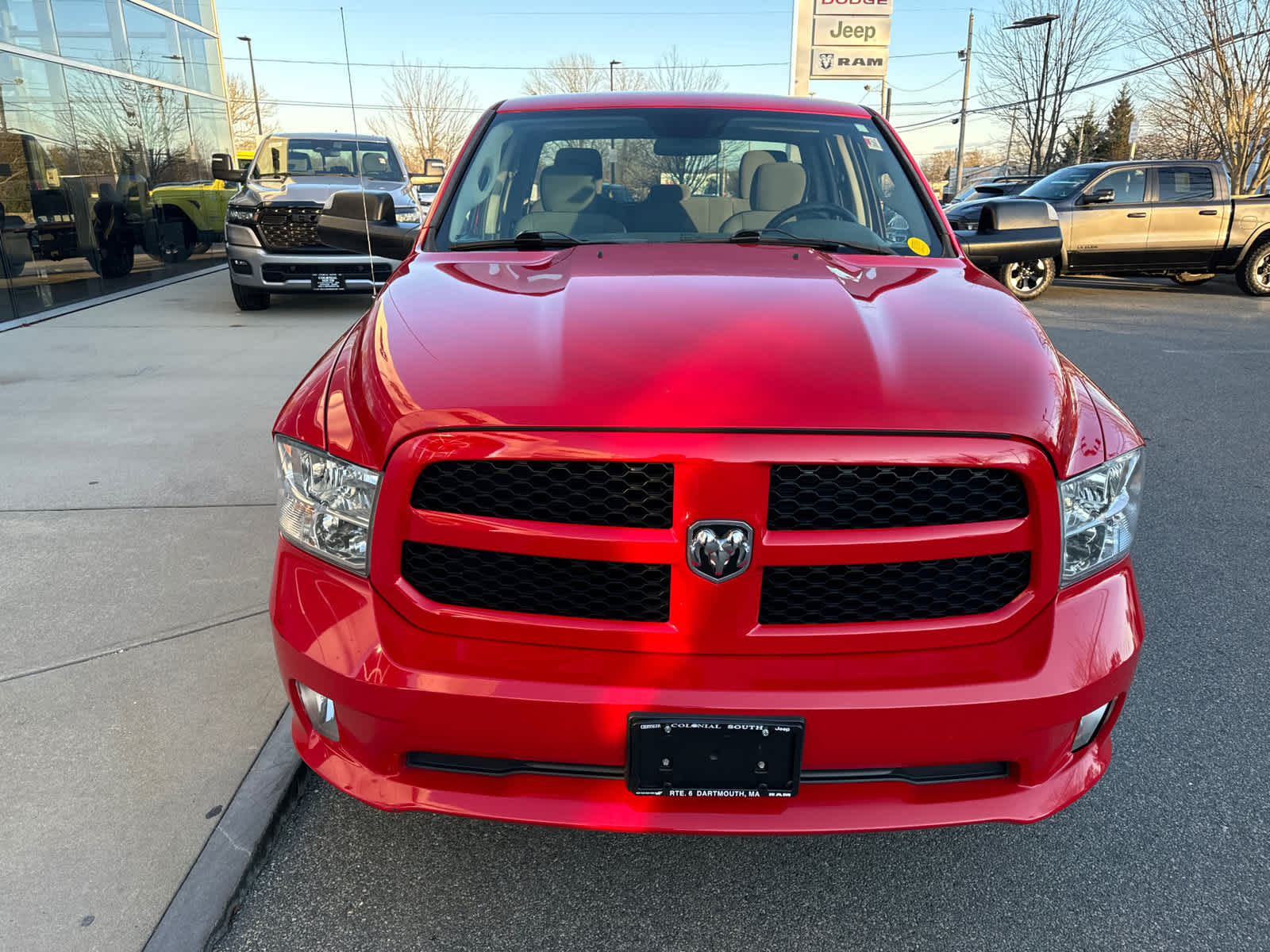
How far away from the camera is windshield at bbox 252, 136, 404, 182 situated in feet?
34.7

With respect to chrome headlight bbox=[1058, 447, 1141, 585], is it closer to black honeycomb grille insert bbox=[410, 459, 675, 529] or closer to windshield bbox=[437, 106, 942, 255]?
black honeycomb grille insert bbox=[410, 459, 675, 529]

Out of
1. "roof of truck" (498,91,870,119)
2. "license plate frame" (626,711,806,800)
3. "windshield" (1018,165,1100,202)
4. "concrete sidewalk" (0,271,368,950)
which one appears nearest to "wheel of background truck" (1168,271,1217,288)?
"windshield" (1018,165,1100,202)

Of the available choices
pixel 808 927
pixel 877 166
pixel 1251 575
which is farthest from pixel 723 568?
pixel 1251 575

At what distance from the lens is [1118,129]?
46.7m

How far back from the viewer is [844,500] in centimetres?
162

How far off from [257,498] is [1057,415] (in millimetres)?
3709

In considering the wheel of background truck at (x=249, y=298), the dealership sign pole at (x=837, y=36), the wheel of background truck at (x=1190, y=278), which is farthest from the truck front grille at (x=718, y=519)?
the dealership sign pole at (x=837, y=36)

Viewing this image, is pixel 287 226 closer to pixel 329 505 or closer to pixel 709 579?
pixel 329 505

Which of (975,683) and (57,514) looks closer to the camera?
(975,683)

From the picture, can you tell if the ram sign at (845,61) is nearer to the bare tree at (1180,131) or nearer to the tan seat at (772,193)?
the bare tree at (1180,131)

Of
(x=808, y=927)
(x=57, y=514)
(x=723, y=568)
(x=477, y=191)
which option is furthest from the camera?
(x=57, y=514)

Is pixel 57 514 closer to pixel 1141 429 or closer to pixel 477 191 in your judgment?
pixel 477 191

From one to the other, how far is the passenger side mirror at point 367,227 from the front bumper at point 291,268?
6579mm

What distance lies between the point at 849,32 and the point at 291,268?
1421cm
